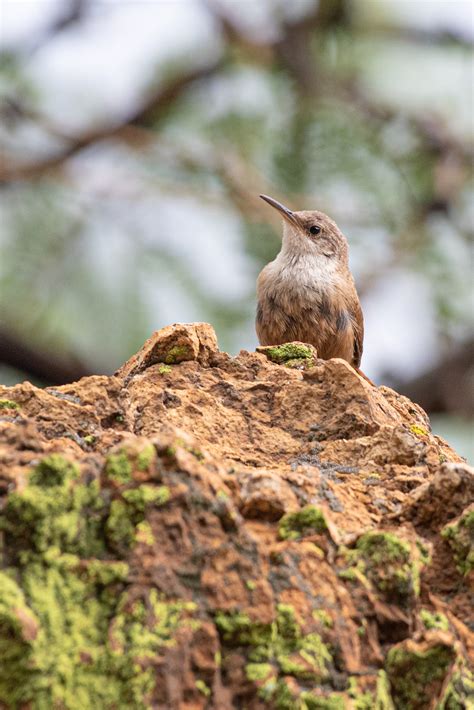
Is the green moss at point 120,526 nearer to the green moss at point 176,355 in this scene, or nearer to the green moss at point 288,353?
the green moss at point 176,355

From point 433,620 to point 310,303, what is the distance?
3.74 meters

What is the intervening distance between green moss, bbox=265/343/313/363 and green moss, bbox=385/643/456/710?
4.89 ft

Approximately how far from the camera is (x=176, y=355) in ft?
10.8

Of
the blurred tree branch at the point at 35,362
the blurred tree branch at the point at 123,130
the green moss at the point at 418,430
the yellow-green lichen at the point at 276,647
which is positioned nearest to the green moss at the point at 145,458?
the yellow-green lichen at the point at 276,647

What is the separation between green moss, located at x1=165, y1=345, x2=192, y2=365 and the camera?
328 cm

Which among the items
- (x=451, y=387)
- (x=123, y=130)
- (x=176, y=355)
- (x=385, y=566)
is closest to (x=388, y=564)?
(x=385, y=566)

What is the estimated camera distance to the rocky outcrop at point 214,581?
1869 mm

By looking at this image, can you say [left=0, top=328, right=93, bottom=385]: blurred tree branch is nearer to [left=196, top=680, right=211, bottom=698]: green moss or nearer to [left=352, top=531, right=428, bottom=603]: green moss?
[left=352, top=531, right=428, bottom=603]: green moss

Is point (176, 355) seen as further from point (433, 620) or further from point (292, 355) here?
point (433, 620)

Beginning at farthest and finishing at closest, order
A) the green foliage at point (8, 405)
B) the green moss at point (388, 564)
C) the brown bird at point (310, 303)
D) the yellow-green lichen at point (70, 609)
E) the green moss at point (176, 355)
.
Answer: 1. the brown bird at point (310, 303)
2. the green moss at point (176, 355)
3. the green foliage at point (8, 405)
4. the green moss at point (388, 564)
5. the yellow-green lichen at point (70, 609)

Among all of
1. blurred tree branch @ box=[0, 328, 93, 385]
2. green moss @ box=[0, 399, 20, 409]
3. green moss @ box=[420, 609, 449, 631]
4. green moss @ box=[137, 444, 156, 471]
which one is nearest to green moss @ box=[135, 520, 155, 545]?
green moss @ box=[137, 444, 156, 471]

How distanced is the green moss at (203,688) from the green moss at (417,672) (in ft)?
1.35

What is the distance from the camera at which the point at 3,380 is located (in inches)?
286

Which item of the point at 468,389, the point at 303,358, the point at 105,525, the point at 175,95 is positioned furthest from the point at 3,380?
the point at 105,525
